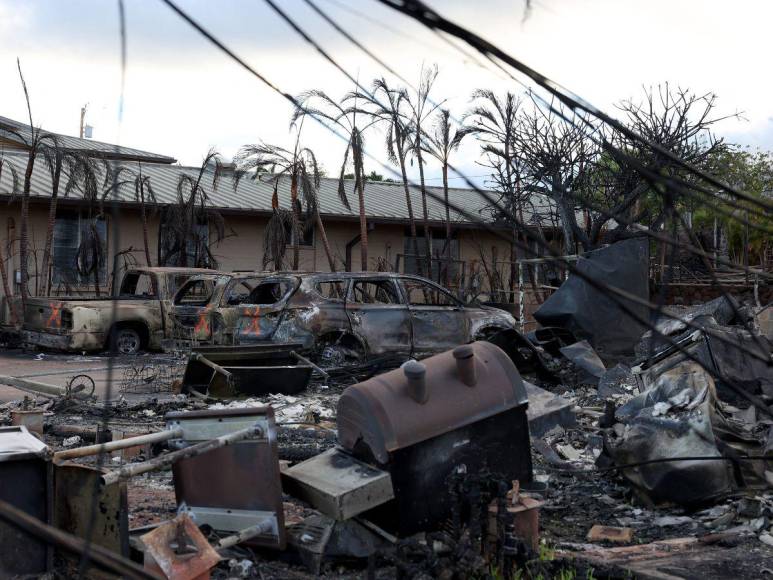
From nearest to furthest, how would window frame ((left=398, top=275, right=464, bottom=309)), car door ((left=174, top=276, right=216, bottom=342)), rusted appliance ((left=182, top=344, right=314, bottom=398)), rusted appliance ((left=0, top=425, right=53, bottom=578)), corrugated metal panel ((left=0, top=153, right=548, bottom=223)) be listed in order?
rusted appliance ((left=0, top=425, right=53, bottom=578))
rusted appliance ((left=182, top=344, right=314, bottom=398))
car door ((left=174, top=276, right=216, bottom=342))
window frame ((left=398, top=275, right=464, bottom=309))
corrugated metal panel ((left=0, top=153, right=548, bottom=223))

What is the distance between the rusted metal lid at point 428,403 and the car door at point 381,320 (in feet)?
24.6

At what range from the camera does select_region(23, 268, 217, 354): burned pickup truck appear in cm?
1630

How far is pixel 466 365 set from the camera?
18.3ft

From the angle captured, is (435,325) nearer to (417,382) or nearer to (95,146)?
(417,382)

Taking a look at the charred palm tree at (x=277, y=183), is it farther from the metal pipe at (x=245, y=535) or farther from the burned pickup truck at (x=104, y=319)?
the metal pipe at (x=245, y=535)

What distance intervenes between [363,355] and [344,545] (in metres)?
8.09

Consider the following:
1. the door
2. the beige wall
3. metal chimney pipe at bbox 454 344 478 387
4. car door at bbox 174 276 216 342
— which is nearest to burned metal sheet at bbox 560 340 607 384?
car door at bbox 174 276 216 342

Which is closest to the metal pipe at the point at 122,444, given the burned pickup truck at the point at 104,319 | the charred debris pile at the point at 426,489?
the charred debris pile at the point at 426,489

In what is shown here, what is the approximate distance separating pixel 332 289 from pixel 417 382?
831cm

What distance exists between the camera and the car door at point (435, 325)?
1374 cm

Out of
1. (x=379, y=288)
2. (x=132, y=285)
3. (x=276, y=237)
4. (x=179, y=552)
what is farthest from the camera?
(x=276, y=237)

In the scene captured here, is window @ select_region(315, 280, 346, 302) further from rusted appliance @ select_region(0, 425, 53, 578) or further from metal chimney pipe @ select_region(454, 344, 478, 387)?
rusted appliance @ select_region(0, 425, 53, 578)

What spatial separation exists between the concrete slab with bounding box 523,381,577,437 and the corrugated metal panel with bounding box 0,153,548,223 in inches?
491

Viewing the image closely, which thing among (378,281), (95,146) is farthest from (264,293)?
(95,146)
